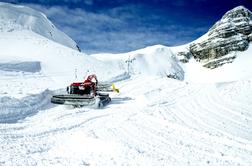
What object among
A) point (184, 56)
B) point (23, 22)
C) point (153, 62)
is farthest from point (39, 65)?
point (184, 56)

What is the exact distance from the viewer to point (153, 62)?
10325 cm

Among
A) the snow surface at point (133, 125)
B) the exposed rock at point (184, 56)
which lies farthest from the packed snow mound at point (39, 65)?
the exposed rock at point (184, 56)

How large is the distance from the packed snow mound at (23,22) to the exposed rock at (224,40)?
6690cm

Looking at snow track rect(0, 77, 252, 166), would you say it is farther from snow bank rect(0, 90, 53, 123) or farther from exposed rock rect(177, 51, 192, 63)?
exposed rock rect(177, 51, 192, 63)

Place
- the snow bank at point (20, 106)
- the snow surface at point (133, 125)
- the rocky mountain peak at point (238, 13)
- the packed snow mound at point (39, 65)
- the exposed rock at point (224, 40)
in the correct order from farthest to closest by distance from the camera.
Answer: the rocky mountain peak at point (238, 13) → the exposed rock at point (224, 40) → the packed snow mound at point (39, 65) → the snow bank at point (20, 106) → the snow surface at point (133, 125)

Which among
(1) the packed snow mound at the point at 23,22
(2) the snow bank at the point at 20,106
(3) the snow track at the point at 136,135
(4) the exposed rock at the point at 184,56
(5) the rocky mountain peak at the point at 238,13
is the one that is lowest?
(3) the snow track at the point at 136,135

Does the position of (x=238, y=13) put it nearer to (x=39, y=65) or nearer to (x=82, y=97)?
(x=39, y=65)

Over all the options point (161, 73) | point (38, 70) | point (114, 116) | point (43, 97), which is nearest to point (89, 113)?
point (114, 116)

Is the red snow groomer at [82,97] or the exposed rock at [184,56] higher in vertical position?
the exposed rock at [184,56]

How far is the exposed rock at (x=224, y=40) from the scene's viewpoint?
11669 cm

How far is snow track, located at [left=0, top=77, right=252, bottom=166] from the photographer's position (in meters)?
7.77

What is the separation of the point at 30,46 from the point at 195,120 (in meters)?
27.3

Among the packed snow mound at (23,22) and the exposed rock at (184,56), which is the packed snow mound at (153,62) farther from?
the packed snow mound at (23,22)

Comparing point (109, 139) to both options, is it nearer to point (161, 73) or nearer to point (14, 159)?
point (14, 159)
